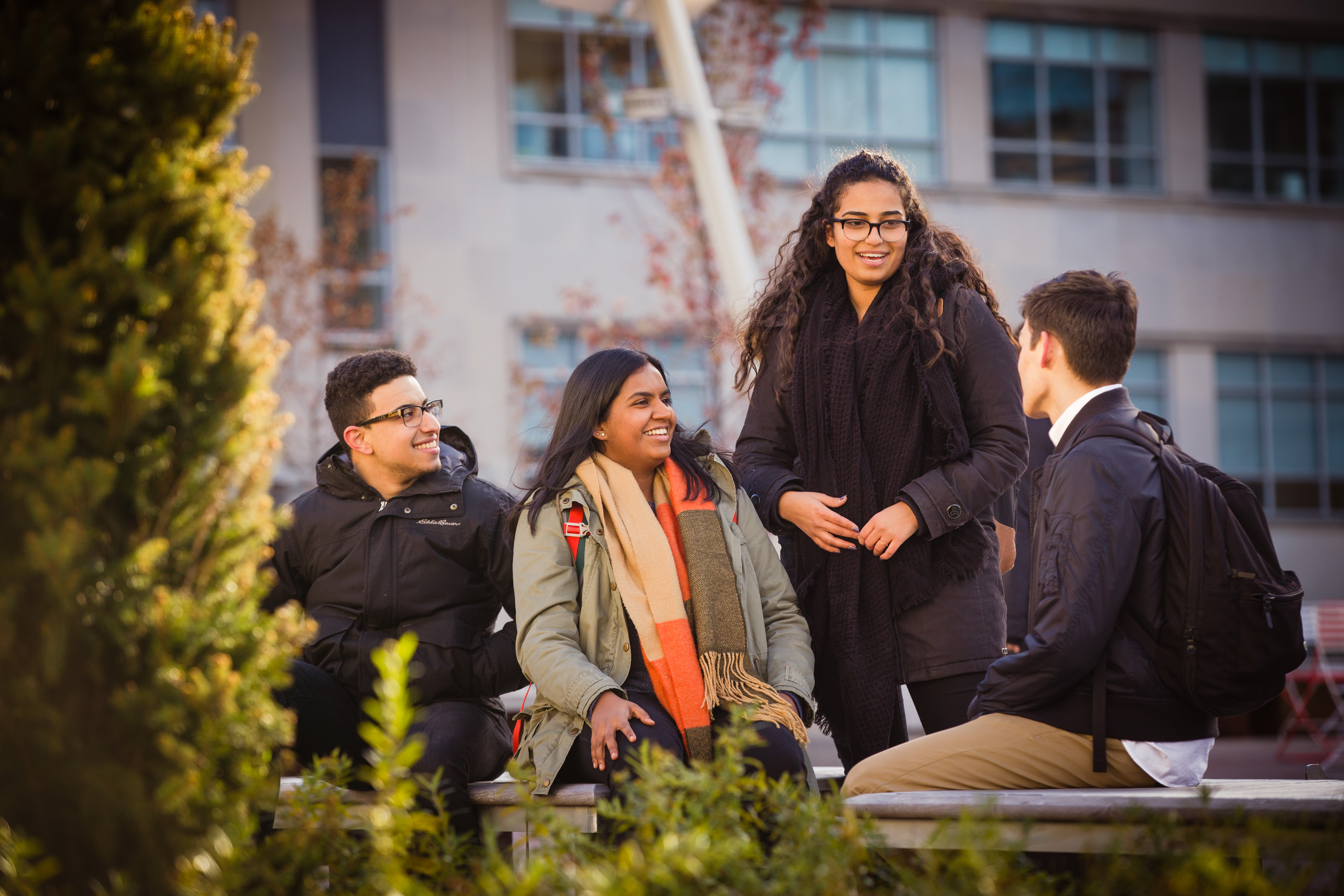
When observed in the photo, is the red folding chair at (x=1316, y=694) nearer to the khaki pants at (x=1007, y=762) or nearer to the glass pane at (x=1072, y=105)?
the khaki pants at (x=1007, y=762)

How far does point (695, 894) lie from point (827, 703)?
1826mm

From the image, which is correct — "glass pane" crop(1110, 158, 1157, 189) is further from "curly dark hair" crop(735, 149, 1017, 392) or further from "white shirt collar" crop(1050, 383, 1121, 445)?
"white shirt collar" crop(1050, 383, 1121, 445)

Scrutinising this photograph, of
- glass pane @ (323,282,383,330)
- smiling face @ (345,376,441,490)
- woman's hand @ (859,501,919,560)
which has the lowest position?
woman's hand @ (859,501,919,560)

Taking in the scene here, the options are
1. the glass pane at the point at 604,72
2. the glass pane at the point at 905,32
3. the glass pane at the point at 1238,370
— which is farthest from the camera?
the glass pane at the point at 1238,370

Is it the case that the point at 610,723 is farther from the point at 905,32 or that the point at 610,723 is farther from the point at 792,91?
the point at 905,32

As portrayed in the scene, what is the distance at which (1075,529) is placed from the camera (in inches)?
118

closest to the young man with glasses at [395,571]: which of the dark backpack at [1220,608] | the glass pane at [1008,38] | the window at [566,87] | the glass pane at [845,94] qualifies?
the dark backpack at [1220,608]

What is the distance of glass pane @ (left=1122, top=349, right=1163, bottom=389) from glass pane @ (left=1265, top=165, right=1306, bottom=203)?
3373 mm

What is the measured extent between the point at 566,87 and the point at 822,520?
44.8 feet

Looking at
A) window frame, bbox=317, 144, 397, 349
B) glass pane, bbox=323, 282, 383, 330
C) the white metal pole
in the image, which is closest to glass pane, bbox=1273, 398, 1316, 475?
the white metal pole

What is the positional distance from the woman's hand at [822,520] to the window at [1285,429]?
1617 cm

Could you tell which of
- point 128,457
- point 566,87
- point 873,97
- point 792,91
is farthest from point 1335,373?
point 128,457

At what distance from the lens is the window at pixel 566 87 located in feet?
51.9

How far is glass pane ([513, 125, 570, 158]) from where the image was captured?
52.7 feet
